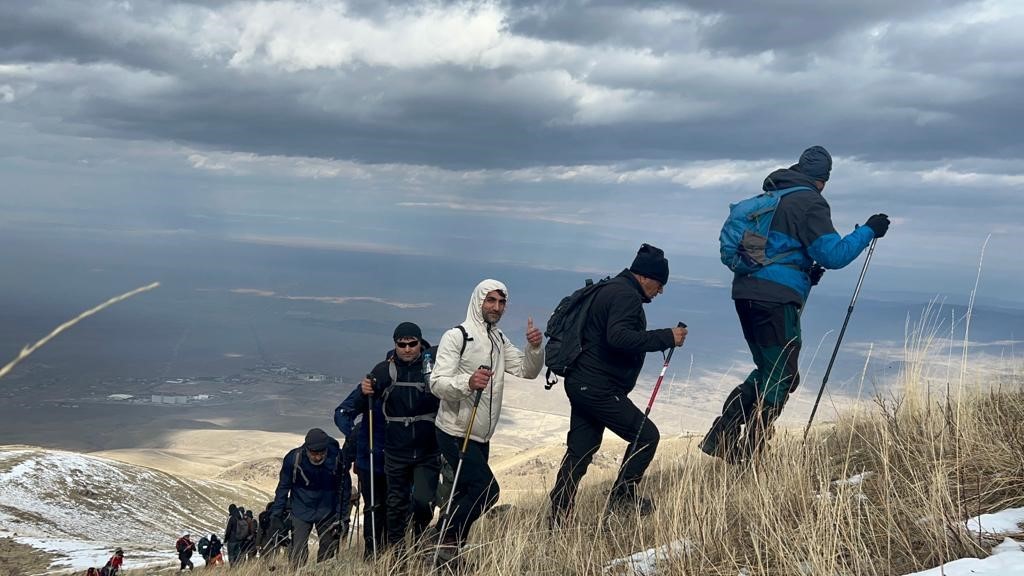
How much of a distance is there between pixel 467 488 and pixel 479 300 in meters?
1.48

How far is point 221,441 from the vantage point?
5969 inches

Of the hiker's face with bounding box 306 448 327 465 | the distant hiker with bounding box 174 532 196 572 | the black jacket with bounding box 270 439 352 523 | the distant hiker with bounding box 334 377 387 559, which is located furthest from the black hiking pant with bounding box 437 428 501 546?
the distant hiker with bounding box 174 532 196 572

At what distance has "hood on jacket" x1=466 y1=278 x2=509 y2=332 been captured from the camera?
6.00 m

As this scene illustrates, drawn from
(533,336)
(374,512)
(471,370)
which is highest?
(533,336)

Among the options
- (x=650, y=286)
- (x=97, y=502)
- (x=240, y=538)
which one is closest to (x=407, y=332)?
(x=650, y=286)

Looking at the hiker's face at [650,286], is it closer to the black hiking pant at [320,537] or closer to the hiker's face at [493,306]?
the hiker's face at [493,306]

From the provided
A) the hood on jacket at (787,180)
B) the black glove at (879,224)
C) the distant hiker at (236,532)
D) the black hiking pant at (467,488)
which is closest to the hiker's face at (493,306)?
the black hiking pant at (467,488)

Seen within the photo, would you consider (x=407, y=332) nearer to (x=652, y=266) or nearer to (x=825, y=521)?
(x=652, y=266)

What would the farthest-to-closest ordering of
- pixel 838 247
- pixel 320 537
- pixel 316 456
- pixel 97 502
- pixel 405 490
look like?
pixel 97 502
pixel 316 456
pixel 320 537
pixel 405 490
pixel 838 247

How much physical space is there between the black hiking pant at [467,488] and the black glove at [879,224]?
3468 mm

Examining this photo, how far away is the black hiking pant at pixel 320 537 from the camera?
Answer: 812cm

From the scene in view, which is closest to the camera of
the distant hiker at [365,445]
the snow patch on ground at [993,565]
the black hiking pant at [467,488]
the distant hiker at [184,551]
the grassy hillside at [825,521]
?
the snow patch on ground at [993,565]

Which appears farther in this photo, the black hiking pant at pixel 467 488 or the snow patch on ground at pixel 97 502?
the snow patch on ground at pixel 97 502

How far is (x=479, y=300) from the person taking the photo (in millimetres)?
6000
